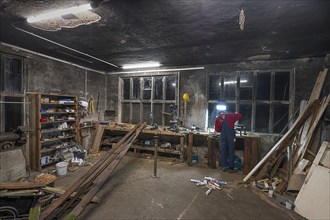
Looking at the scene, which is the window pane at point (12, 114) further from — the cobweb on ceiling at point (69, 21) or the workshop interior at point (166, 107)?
the cobweb on ceiling at point (69, 21)

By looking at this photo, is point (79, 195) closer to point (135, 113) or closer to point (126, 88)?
point (135, 113)

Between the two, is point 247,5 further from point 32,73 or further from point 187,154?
point 32,73

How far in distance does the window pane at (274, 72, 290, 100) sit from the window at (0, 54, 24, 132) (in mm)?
6373

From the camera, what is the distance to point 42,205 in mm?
2488

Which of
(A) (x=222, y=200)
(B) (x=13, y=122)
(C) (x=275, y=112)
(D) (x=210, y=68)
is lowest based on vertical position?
(A) (x=222, y=200)

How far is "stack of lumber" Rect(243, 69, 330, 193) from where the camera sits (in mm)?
3363

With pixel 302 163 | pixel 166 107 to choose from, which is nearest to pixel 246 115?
pixel 302 163

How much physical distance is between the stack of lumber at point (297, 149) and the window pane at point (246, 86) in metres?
1.39

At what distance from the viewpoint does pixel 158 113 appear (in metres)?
5.98

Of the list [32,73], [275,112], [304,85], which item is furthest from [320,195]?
[32,73]

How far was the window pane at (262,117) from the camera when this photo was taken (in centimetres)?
473

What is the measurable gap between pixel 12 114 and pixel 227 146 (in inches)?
205

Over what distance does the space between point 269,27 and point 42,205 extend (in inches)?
173

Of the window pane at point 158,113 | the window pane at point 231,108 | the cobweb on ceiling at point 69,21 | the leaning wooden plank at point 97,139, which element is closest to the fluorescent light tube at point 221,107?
the window pane at point 231,108
